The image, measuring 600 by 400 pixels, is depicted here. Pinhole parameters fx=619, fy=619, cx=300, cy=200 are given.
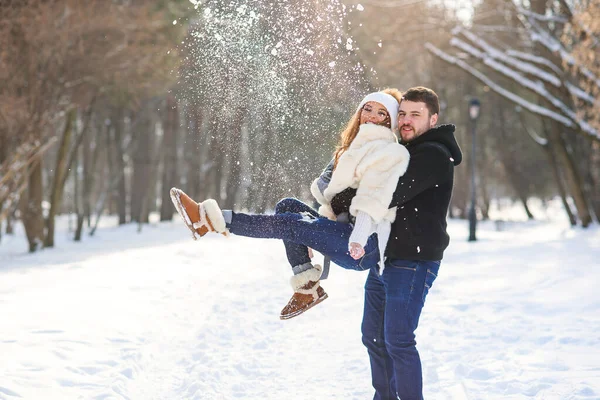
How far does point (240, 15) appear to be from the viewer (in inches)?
252

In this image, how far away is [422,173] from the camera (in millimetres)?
3480

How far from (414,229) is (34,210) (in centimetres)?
1481

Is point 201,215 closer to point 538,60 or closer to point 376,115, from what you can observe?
point 376,115

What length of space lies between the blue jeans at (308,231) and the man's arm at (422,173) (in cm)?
33

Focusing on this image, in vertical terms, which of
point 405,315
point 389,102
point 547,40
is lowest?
point 405,315

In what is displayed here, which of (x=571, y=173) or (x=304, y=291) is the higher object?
(x=571, y=173)

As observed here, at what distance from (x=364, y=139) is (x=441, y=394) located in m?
2.11

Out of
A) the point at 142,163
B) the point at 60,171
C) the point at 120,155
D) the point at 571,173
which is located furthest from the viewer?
the point at 142,163

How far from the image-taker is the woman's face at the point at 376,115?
3686mm

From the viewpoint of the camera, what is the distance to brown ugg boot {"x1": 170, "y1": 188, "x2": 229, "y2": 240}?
3498mm

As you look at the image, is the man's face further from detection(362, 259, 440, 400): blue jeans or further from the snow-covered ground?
the snow-covered ground

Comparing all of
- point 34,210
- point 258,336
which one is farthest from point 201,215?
point 34,210

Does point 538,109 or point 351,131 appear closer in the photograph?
point 351,131

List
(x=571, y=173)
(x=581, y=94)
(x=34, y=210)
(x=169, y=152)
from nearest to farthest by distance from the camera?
(x=581, y=94) → (x=34, y=210) → (x=571, y=173) → (x=169, y=152)
